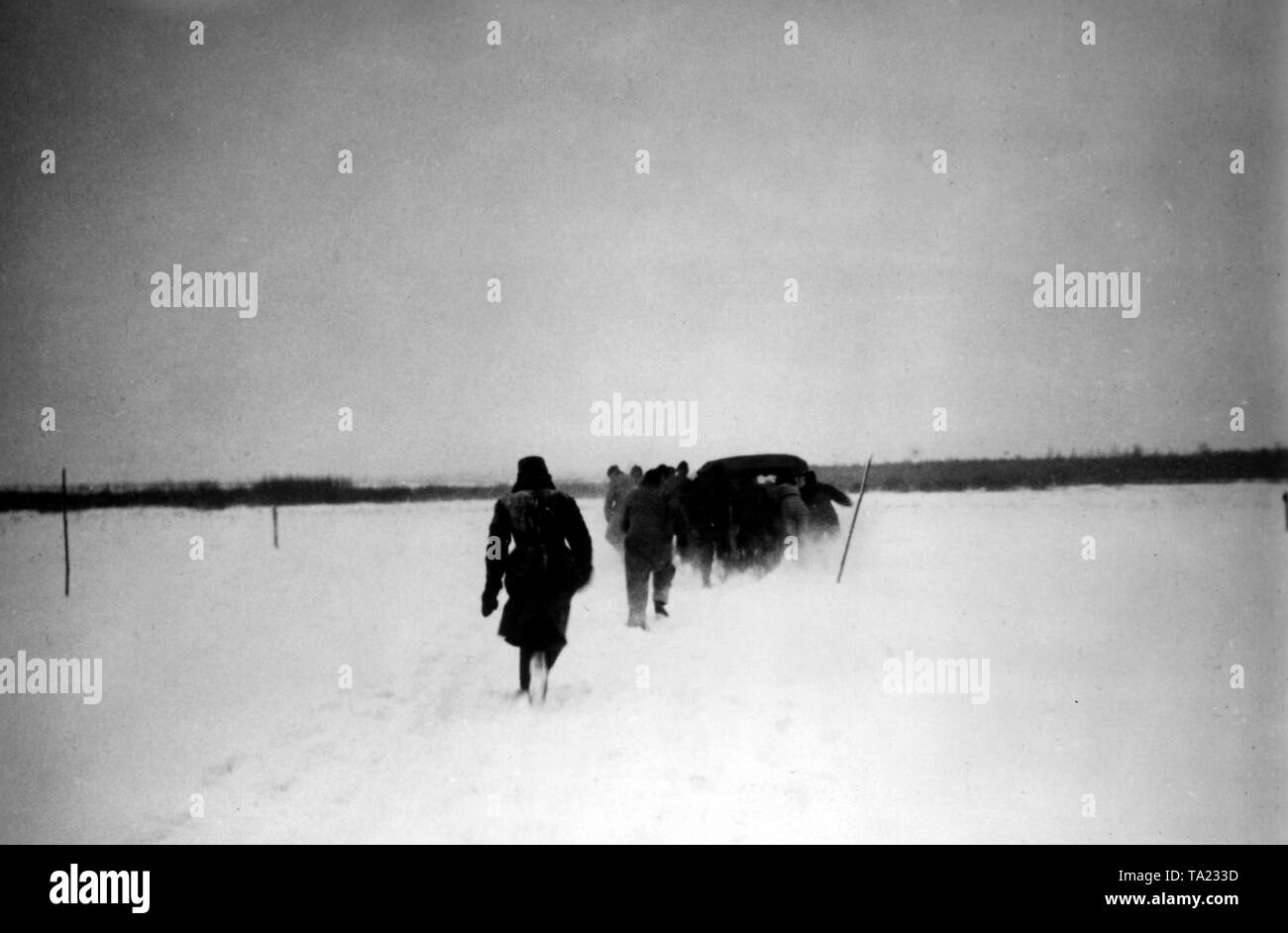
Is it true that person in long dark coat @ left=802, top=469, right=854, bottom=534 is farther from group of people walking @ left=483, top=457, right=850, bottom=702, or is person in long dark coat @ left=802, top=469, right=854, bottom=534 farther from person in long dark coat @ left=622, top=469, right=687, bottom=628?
person in long dark coat @ left=622, top=469, right=687, bottom=628

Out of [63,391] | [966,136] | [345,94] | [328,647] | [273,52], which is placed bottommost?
[328,647]

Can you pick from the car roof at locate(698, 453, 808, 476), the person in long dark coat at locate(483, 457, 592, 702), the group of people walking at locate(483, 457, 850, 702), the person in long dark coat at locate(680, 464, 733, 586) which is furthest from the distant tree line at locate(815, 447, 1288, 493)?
the person in long dark coat at locate(483, 457, 592, 702)

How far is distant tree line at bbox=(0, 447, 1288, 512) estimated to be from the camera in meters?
3.34

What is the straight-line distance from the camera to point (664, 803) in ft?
9.82

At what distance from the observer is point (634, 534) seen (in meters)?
3.51

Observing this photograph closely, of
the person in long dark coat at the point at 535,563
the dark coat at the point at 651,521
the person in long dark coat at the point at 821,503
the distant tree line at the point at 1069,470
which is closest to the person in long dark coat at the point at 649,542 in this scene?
the dark coat at the point at 651,521

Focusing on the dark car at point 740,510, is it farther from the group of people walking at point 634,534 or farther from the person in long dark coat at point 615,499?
the person in long dark coat at point 615,499

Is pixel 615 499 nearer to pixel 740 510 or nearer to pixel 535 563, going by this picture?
pixel 535 563

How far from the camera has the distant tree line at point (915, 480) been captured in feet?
11.0

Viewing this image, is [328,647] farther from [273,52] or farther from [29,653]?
[273,52]

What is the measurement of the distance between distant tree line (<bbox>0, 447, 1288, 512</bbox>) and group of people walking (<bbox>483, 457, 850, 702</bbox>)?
0.67 ft

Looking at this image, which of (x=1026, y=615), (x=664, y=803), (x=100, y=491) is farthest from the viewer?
(x=100, y=491)

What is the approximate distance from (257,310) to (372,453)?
3.28ft

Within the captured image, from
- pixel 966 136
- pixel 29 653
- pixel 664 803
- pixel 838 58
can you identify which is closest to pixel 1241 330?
pixel 966 136
